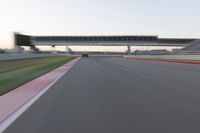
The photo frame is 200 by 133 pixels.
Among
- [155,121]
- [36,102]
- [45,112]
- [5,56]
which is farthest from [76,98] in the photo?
[5,56]

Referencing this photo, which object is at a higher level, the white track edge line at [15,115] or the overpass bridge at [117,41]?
the overpass bridge at [117,41]

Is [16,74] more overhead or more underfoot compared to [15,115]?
more underfoot

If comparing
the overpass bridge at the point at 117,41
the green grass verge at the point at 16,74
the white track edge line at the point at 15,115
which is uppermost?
the overpass bridge at the point at 117,41

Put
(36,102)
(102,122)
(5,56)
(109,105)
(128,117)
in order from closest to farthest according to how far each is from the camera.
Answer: (102,122) → (128,117) → (109,105) → (36,102) → (5,56)

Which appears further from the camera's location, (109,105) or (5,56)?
(5,56)

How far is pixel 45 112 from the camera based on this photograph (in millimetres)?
7312

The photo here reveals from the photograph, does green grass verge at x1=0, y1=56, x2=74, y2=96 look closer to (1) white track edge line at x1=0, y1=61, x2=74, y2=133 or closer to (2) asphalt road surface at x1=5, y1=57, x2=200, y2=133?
(1) white track edge line at x1=0, y1=61, x2=74, y2=133

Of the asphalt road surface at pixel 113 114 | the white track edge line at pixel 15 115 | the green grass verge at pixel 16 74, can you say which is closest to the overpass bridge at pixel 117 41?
the green grass verge at pixel 16 74

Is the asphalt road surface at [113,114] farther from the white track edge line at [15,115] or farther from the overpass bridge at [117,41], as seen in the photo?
the overpass bridge at [117,41]

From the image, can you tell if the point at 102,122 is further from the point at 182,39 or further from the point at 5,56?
the point at 182,39

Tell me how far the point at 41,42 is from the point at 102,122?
122849 millimetres

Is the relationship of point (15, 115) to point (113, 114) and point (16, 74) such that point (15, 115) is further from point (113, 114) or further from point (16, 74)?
point (16, 74)

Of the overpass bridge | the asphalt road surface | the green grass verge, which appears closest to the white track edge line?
the asphalt road surface

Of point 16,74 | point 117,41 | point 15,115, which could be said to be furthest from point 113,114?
point 117,41
